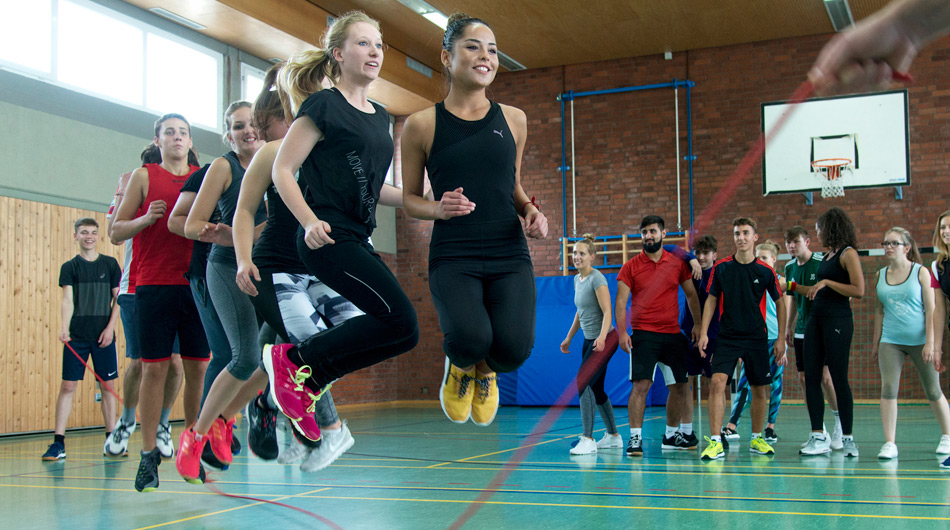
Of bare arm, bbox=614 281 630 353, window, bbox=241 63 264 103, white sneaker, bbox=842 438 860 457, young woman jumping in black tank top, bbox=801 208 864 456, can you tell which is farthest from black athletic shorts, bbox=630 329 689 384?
window, bbox=241 63 264 103

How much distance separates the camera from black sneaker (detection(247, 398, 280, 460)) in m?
3.56

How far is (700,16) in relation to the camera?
476 inches

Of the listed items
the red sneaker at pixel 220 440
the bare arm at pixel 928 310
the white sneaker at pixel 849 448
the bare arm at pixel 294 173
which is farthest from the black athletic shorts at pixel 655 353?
the bare arm at pixel 294 173

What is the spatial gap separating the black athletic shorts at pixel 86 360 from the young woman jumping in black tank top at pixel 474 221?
433 centimetres

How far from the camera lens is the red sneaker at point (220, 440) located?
12.9 feet

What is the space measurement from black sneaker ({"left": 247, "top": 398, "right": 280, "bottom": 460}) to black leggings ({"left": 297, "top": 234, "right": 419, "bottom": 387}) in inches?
25.6

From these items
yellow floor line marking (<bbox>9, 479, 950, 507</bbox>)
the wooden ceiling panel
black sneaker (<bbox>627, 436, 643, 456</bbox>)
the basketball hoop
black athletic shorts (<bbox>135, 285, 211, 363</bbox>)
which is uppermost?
the wooden ceiling panel

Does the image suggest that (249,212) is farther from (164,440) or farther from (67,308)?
(67,308)

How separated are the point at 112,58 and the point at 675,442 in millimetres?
8050

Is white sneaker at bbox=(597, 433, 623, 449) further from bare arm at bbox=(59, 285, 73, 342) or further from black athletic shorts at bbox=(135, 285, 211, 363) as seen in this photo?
bare arm at bbox=(59, 285, 73, 342)

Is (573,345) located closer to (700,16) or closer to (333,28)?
(700,16)

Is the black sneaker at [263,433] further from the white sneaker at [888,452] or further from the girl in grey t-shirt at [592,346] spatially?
the white sneaker at [888,452]

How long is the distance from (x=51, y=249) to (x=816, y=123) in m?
10.2

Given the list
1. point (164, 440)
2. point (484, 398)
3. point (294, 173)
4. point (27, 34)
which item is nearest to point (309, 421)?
point (484, 398)
